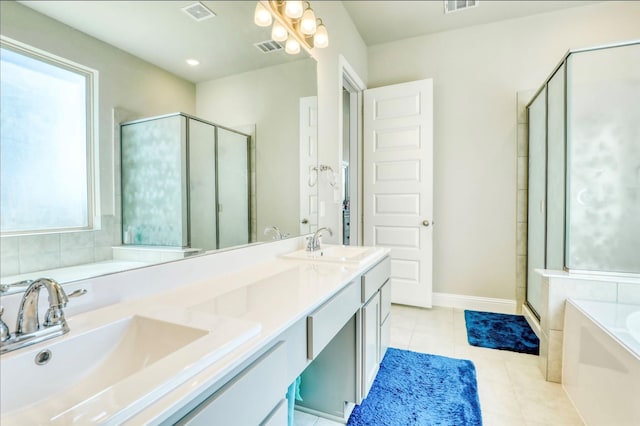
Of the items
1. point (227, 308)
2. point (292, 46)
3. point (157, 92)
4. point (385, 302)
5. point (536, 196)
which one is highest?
point (292, 46)

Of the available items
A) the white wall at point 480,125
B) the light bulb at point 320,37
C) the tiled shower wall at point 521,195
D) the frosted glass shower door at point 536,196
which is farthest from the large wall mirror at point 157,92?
the tiled shower wall at point 521,195

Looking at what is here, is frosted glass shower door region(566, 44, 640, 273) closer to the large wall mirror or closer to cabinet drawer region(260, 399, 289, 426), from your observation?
the large wall mirror

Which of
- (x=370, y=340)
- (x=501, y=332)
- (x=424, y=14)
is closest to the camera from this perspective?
(x=370, y=340)

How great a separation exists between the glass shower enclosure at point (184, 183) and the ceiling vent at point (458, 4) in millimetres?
2436

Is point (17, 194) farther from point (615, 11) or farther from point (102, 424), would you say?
point (615, 11)

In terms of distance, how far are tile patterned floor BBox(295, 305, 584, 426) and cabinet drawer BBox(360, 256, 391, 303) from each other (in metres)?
0.65

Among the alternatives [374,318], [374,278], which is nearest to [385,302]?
[374,318]

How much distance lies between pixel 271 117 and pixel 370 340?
1.31 m

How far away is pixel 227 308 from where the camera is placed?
94 centimetres

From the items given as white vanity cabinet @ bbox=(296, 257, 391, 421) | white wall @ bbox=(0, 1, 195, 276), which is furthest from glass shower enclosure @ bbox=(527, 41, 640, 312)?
white wall @ bbox=(0, 1, 195, 276)

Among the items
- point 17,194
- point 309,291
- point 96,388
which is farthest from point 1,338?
point 309,291

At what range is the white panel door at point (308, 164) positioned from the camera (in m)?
2.07

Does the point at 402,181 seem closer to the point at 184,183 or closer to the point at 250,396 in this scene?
the point at 184,183

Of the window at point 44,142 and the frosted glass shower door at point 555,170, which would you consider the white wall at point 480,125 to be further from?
the window at point 44,142
